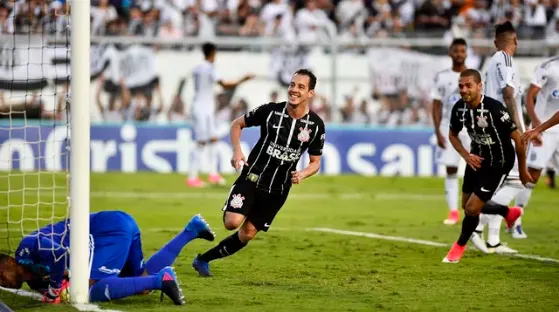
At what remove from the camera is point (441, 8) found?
24.0 m

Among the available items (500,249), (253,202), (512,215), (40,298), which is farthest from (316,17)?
(40,298)

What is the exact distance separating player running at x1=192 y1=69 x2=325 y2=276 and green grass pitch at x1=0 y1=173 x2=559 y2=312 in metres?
0.48

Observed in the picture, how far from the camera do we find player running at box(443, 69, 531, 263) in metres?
10.1

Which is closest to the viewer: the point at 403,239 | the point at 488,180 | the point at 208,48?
the point at 488,180

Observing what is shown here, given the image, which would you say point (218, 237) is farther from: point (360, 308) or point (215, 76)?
point (215, 76)

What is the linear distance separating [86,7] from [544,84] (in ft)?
21.0

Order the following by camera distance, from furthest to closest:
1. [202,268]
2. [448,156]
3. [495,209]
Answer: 1. [448,156]
2. [495,209]
3. [202,268]

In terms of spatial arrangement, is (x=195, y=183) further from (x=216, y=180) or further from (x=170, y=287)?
(x=170, y=287)

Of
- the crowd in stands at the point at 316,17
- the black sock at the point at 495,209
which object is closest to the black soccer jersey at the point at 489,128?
the black sock at the point at 495,209

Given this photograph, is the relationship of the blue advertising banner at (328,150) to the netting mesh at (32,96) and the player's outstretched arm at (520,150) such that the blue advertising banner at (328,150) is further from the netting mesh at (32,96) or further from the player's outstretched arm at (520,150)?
the player's outstretched arm at (520,150)

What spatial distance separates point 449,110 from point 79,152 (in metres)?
7.75

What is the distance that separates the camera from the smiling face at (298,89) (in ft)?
30.7

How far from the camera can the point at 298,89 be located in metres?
9.37

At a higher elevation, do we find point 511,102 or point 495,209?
point 511,102
